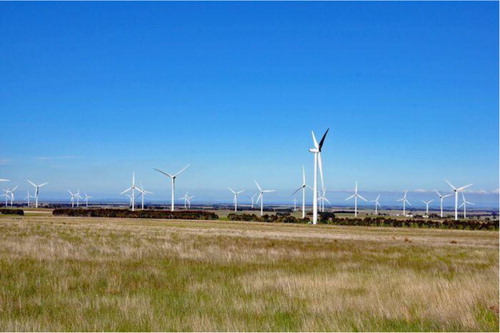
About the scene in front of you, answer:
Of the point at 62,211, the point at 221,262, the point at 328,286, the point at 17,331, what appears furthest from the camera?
the point at 62,211

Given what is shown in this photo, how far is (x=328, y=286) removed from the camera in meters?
16.0

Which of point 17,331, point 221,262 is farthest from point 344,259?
point 17,331

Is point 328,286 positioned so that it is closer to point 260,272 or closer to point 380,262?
point 260,272

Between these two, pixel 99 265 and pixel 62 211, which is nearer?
pixel 99 265

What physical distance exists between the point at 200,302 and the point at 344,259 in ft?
44.3

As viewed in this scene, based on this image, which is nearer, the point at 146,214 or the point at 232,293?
the point at 232,293

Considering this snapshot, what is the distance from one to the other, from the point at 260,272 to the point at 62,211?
9903 centimetres

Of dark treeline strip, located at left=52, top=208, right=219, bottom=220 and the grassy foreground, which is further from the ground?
the grassy foreground

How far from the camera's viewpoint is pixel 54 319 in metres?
11.0

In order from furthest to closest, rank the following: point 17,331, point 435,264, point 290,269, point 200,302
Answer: point 435,264
point 290,269
point 200,302
point 17,331

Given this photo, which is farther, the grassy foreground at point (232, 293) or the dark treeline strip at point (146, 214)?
the dark treeline strip at point (146, 214)

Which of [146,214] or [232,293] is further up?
[232,293]

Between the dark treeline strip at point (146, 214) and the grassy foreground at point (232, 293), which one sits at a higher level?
the grassy foreground at point (232, 293)

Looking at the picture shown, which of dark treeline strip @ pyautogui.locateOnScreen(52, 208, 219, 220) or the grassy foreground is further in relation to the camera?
dark treeline strip @ pyautogui.locateOnScreen(52, 208, 219, 220)
